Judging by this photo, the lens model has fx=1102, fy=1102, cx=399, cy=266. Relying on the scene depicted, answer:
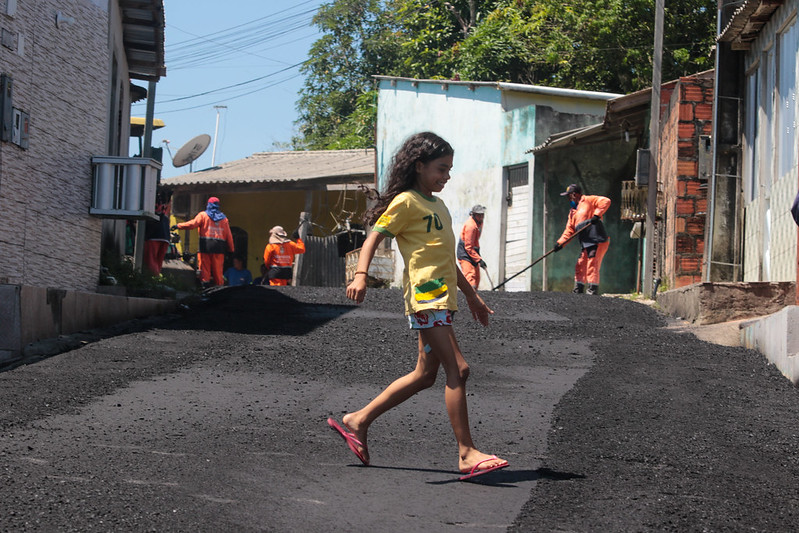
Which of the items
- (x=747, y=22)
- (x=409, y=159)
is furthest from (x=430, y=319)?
(x=747, y=22)

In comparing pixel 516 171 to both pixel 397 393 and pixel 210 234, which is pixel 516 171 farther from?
pixel 397 393

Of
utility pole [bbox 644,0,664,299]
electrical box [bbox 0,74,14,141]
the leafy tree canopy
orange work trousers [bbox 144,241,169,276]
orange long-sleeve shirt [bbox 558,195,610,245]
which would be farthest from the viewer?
the leafy tree canopy

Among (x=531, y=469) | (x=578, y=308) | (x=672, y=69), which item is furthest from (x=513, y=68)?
(x=531, y=469)

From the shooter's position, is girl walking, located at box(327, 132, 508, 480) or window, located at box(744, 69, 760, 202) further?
window, located at box(744, 69, 760, 202)

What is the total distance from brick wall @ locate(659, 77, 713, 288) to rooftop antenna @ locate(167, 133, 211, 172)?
16671 mm

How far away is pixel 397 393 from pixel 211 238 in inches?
494

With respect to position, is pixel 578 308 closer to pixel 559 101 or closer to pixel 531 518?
pixel 531 518

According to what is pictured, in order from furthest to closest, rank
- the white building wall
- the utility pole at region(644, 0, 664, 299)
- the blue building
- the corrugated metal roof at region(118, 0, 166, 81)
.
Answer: the blue building, the utility pole at region(644, 0, 664, 299), the corrugated metal roof at region(118, 0, 166, 81), the white building wall

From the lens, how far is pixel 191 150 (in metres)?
29.9

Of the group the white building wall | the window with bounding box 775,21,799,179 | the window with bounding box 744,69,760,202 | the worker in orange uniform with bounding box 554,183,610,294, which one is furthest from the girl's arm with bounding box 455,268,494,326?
the worker in orange uniform with bounding box 554,183,610,294

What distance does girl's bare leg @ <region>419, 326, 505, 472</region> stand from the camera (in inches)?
202

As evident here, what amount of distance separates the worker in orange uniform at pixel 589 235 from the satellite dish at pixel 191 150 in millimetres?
15069

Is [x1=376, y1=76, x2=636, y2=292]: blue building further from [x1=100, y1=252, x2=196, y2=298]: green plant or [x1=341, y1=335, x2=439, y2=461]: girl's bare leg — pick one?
[x1=341, y1=335, x2=439, y2=461]: girl's bare leg

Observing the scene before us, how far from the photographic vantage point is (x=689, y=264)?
1576 cm
